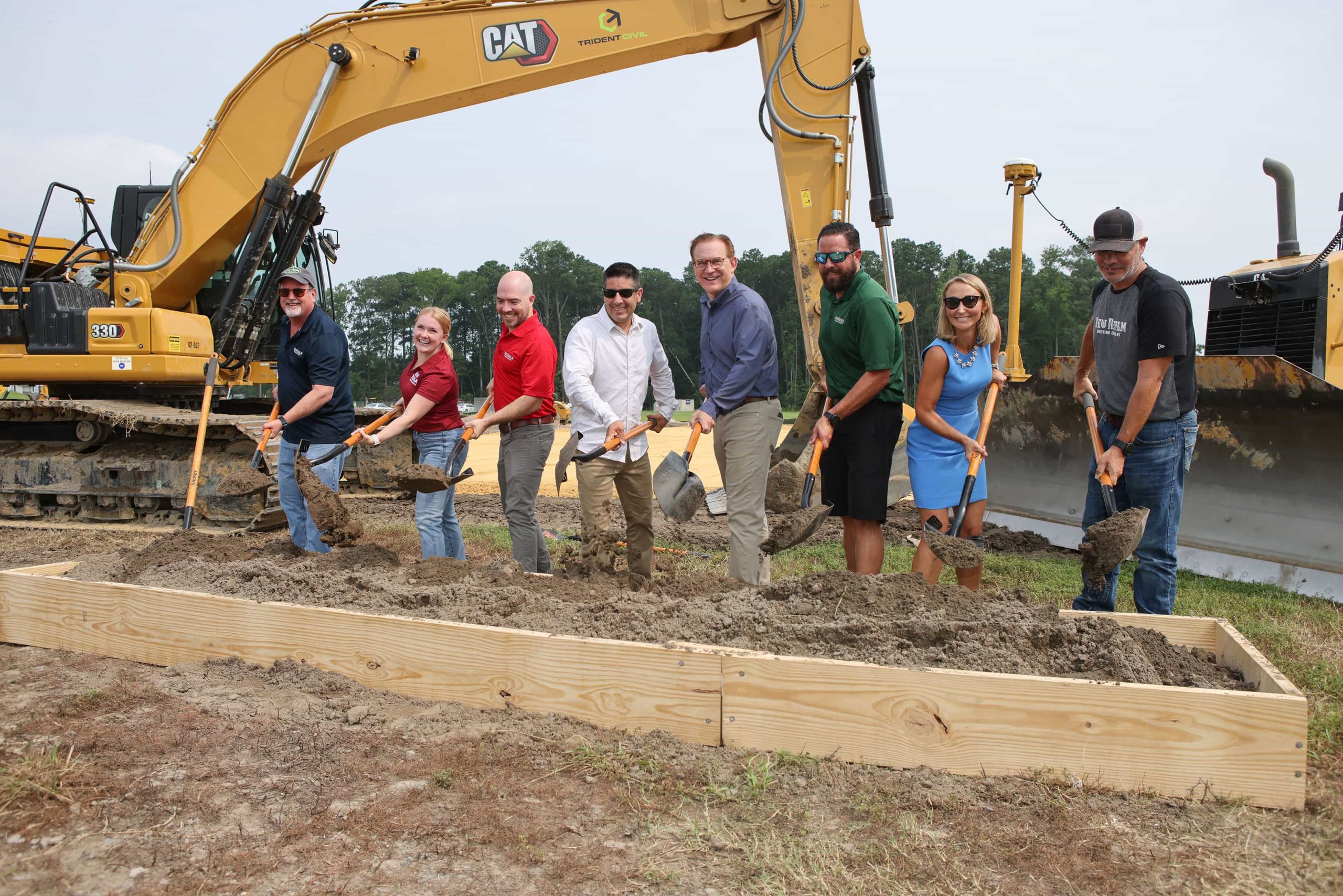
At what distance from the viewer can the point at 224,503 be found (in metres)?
7.64

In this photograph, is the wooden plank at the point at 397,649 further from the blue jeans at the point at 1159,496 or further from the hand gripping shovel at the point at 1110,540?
the blue jeans at the point at 1159,496

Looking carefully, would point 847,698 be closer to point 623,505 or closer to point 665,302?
point 623,505

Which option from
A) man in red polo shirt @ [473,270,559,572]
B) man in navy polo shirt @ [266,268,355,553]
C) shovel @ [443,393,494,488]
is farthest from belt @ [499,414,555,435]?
man in navy polo shirt @ [266,268,355,553]

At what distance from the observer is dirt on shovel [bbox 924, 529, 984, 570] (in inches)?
149

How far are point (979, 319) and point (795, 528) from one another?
1284 millimetres

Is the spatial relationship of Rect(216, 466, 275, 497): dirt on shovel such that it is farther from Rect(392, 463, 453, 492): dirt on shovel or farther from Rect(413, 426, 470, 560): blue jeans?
Rect(392, 463, 453, 492): dirt on shovel

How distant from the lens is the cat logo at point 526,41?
704 cm

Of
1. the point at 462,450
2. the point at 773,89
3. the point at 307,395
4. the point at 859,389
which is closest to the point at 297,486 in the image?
the point at 307,395

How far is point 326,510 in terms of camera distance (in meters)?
4.81

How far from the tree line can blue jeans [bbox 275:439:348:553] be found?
121 feet

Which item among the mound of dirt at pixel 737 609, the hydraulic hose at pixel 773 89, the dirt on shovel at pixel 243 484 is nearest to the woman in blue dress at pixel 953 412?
the mound of dirt at pixel 737 609

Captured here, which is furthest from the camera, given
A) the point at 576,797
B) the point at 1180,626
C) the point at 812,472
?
the point at 812,472

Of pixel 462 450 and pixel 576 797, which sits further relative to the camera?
pixel 462 450

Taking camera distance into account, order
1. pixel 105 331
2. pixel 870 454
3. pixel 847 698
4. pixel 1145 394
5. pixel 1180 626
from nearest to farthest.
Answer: pixel 847 698 < pixel 1180 626 < pixel 1145 394 < pixel 870 454 < pixel 105 331
